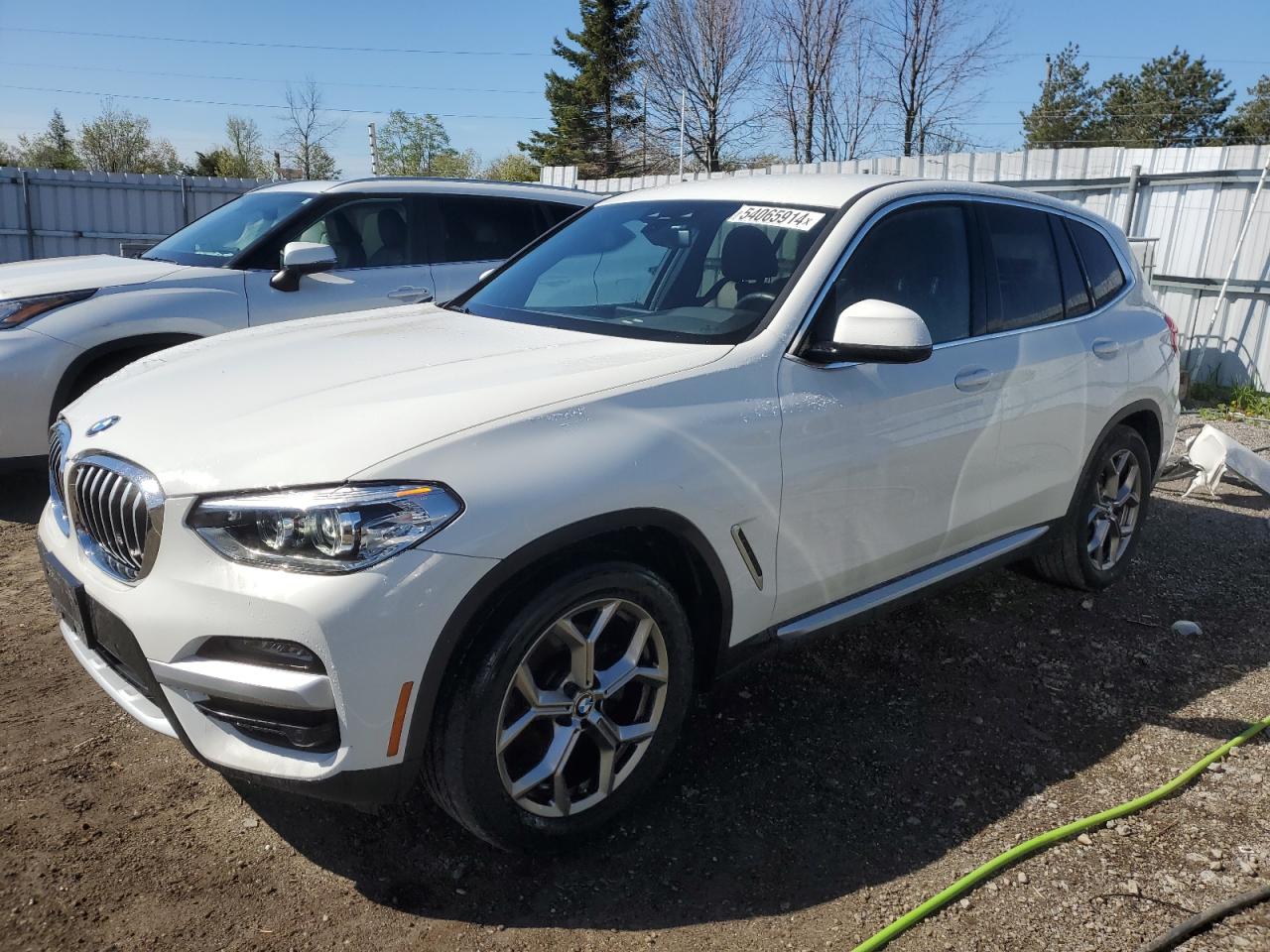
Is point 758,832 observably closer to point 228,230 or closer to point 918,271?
point 918,271

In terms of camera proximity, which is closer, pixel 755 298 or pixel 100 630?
pixel 100 630

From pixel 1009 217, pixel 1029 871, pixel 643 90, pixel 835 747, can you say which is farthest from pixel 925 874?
pixel 643 90

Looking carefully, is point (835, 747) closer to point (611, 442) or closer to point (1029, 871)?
point (1029, 871)

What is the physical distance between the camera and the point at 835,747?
3293 millimetres

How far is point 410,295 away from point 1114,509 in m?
4.24

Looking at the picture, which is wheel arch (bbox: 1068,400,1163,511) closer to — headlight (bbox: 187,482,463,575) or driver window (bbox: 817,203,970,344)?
driver window (bbox: 817,203,970,344)

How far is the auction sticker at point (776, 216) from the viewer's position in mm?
3332

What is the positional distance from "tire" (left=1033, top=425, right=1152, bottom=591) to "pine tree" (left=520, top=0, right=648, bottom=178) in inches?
1636

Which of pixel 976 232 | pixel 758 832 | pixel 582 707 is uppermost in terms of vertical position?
pixel 976 232

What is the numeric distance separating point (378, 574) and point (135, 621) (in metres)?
0.66

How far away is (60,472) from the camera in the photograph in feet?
9.50

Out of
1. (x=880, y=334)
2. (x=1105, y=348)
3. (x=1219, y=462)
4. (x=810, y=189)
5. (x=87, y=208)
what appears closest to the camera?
(x=880, y=334)

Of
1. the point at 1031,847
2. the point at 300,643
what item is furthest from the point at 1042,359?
the point at 300,643

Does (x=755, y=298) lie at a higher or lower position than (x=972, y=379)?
higher
